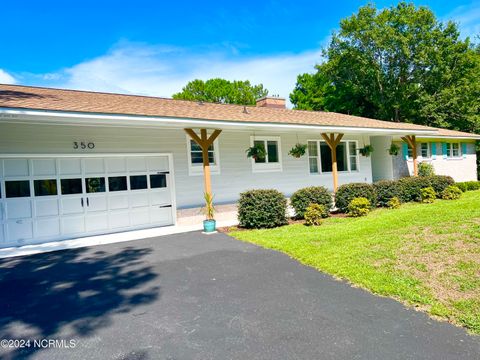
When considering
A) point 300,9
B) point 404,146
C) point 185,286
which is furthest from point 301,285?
point 300,9

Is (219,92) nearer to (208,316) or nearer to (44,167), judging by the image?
(44,167)

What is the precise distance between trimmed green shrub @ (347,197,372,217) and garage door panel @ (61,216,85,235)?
795 centimetres

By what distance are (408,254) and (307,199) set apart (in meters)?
4.90

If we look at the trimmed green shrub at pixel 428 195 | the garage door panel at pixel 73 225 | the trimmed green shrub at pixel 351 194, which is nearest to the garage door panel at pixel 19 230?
the garage door panel at pixel 73 225

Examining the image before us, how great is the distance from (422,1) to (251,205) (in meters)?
31.5

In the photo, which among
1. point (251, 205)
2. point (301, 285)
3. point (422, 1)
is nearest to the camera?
point (301, 285)

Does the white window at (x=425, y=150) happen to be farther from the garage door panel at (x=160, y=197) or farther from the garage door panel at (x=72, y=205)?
the garage door panel at (x=72, y=205)

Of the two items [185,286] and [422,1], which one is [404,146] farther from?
[422,1]

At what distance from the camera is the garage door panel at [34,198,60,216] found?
8500mm

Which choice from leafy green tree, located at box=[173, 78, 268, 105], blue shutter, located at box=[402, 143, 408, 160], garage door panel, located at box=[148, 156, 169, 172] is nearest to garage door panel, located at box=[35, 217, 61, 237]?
garage door panel, located at box=[148, 156, 169, 172]

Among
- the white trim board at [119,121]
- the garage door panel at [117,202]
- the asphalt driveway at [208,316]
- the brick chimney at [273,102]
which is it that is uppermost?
the brick chimney at [273,102]

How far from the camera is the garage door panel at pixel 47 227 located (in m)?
8.52

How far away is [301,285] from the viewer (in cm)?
487

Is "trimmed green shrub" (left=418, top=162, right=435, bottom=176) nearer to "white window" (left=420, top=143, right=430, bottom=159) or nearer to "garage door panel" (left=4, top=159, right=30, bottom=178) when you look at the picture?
"white window" (left=420, top=143, right=430, bottom=159)
